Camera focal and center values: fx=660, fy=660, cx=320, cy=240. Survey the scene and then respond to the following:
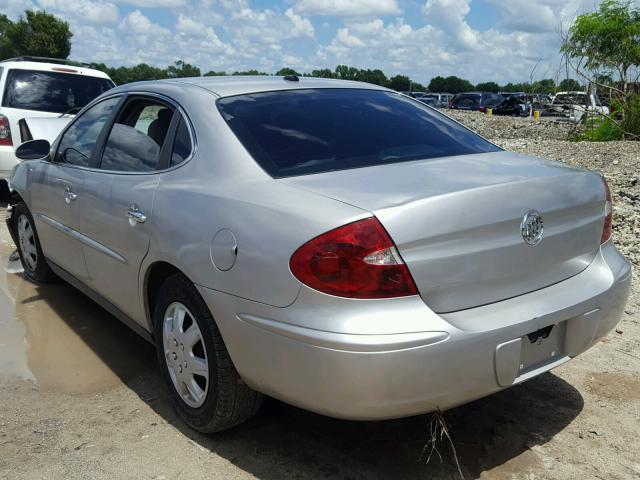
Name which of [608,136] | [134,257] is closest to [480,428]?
[134,257]

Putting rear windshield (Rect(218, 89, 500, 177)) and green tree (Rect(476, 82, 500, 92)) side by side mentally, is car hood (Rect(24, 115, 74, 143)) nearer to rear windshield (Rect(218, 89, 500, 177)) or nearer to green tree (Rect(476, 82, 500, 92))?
rear windshield (Rect(218, 89, 500, 177))

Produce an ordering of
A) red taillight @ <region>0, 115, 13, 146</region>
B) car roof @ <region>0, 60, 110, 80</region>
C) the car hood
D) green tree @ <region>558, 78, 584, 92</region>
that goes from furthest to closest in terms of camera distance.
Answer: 1. green tree @ <region>558, 78, 584, 92</region>
2. car roof @ <region>0, 60, 110, 80</region>
3. red taillight @ <region>0, 115, 13, 146</region>
4. the car hood

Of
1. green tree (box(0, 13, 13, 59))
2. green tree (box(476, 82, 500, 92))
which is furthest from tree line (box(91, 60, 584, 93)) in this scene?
green tree (box(0, 13, 13, 59))

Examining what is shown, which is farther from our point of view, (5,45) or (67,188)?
(5,45)

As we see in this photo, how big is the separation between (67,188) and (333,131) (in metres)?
1.93

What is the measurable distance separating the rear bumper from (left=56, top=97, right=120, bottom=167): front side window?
1.98 m

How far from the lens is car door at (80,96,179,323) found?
330 centimetres

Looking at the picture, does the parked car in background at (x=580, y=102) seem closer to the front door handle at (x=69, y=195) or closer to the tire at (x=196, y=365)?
the front door handle at (x=69, y=195)

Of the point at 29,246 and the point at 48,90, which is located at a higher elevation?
the point at 48,90

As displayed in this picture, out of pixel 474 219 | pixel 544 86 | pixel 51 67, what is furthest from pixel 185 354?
pixel 544 86

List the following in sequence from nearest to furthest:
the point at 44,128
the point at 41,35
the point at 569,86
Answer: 1. the point at 44,128
2. the point at 569,86
3. the point at 41,35

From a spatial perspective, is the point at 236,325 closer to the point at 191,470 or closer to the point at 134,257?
the point at 191,470

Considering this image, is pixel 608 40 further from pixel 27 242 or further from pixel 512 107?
pixel 512 107

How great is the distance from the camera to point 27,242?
212 inches
